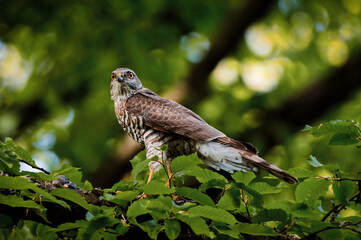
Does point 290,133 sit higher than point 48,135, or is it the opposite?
point 48,135

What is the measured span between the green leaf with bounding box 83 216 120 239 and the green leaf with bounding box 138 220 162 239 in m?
0.14

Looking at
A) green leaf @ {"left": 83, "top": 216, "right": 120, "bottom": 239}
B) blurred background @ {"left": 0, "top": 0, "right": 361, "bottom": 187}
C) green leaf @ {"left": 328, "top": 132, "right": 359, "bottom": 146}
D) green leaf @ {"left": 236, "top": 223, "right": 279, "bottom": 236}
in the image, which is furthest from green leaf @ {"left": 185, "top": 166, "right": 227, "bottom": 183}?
blurred background @ {"left": 0, "top": 0, "right": 361, "bottom": 187}

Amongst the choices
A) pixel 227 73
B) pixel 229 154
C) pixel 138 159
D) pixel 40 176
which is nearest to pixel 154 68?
pixel 227 73

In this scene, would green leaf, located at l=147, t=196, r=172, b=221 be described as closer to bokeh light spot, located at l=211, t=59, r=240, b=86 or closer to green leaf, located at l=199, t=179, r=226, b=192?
green leaf, located at l=199, t=179, r=226, b=192

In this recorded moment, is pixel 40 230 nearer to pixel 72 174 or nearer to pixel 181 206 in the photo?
pixel 72 174

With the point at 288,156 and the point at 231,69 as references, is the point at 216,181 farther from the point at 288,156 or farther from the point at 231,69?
the point at 231,69

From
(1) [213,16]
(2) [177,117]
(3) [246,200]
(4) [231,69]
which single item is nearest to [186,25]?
(1) [213,16]

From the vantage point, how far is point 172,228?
1.93 m

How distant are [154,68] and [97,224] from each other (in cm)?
521

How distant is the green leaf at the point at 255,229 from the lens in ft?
7.08

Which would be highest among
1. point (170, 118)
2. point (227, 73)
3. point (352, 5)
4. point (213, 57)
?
point (227, 73)

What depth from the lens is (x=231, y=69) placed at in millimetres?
8258

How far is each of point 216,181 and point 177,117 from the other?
→ 6.09ft

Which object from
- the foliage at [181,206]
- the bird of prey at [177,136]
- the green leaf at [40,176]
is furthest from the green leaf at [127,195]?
the bird of prey at [177,136]
